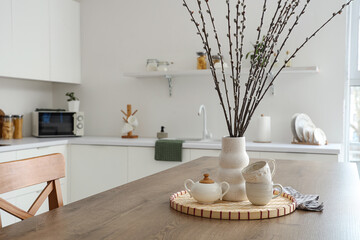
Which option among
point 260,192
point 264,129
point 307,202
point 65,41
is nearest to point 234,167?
point 260,192

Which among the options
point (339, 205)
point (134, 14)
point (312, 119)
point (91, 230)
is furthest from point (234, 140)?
point (134, 14)

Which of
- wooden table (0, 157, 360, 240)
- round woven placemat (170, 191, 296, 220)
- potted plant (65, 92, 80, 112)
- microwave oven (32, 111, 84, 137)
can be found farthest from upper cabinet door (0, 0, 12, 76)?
round woven placemat (170, 191, 296, 220)

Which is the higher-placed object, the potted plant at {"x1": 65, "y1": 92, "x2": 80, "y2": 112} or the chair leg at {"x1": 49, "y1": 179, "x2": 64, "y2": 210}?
the potted plant at {"x1": 65, "y1": 92, "x2": 80, "y2": 112}

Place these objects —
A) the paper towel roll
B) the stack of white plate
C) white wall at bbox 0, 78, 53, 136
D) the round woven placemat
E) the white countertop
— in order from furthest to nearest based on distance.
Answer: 1. white wall at bbox 0, 78, 53, 136
2. the paper towel roll
3. the stack of white plate
4. the white countertop
5. the round woven placemat

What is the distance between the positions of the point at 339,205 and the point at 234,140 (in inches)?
14.5

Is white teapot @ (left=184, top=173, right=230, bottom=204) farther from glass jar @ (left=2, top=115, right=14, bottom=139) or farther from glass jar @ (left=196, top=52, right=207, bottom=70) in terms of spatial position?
glass jar @ (left=2, top=115, right=14, bottom=139)

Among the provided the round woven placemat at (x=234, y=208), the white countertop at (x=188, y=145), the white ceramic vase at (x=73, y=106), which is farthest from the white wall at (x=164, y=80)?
the round woven placemat at (x=234, y=208)

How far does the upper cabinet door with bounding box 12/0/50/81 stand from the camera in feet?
11.1

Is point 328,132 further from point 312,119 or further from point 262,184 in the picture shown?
point 262,184

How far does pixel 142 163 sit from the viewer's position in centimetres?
342

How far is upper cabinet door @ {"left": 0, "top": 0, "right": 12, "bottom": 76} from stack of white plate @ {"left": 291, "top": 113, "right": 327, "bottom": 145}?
7.62 feet

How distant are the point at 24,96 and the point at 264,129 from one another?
2301 millimetres

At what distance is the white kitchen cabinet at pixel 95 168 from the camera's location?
138 inches

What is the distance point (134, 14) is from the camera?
13.3 ft
